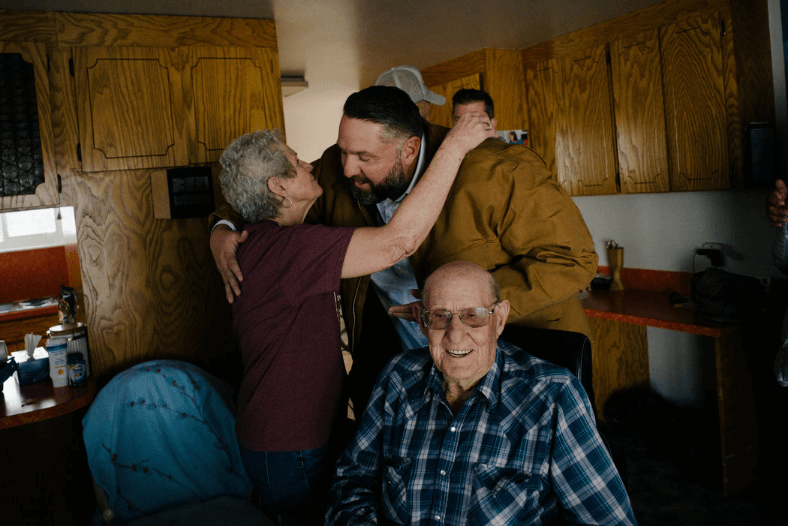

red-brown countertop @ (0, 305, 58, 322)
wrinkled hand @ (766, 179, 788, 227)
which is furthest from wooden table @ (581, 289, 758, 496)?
red-brown countertop @ (0, 305, 58, 322)

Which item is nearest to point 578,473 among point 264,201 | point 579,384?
point 579,384

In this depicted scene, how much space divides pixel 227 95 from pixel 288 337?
2.11 meters

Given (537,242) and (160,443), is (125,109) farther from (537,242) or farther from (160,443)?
(537,242)

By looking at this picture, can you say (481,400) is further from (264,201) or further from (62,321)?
(62,321)

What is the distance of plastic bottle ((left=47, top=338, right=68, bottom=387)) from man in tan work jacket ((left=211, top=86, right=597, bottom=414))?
53.5 inches

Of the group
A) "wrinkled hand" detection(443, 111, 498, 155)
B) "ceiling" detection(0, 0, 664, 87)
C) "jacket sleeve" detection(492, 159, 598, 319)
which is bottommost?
"jacket sleeve" detection(492, 159, 598, 319)

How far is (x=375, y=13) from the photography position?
11.4ft

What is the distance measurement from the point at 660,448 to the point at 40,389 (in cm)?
353

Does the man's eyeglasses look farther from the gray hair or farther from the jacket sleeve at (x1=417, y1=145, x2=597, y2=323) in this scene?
the gray hair

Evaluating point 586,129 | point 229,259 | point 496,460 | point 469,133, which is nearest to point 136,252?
point 229,259

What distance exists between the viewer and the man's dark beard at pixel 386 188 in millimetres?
1944

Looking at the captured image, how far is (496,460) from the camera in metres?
1.43

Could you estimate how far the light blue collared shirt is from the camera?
2115 mm

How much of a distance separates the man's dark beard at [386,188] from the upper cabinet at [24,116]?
1.93m
